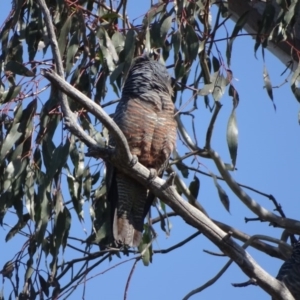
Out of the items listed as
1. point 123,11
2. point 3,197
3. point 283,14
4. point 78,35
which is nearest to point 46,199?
point 3,197

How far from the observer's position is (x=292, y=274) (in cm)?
358

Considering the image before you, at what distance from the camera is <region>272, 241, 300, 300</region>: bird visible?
3.51 meters

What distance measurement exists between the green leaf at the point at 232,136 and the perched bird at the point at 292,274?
47 cm

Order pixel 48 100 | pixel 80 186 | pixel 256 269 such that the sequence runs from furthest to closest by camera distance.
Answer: pixel 80 186 < pixel 48 100 < pixel 256 269

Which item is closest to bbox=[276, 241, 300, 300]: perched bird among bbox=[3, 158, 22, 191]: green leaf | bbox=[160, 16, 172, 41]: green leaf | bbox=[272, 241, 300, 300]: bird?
bbox=[272, 241, 300, 300]: bird

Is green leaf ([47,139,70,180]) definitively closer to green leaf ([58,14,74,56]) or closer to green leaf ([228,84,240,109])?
green leaf ([58,14,74,56])

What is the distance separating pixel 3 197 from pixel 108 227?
1.65ft

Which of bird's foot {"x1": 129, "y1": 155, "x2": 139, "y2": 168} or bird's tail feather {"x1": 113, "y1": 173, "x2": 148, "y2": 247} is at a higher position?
bird's tail feather {"x1": 113, "y1": 173, "x2": 148, "y2": 247}

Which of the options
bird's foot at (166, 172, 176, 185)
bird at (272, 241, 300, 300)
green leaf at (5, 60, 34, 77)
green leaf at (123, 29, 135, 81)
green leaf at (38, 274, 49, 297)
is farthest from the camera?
green leaf at (38, 274, 49, 297)

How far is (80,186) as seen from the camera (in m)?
Answer: 4.21

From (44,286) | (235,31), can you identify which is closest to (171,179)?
(235,31)

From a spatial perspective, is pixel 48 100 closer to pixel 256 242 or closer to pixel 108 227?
pixel 108 227

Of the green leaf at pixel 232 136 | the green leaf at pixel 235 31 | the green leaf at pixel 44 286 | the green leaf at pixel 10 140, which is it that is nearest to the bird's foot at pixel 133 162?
the green leaf at pixel 232 136

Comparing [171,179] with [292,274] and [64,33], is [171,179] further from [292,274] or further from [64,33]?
[64,33]
